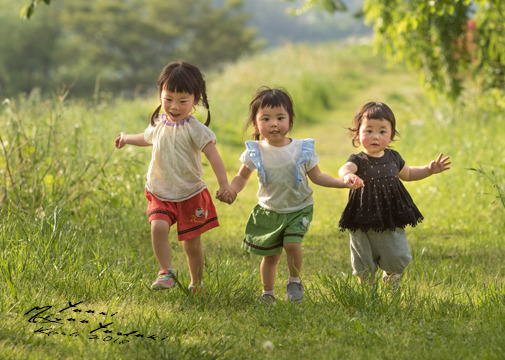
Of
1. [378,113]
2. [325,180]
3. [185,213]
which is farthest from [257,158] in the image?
[378,113]

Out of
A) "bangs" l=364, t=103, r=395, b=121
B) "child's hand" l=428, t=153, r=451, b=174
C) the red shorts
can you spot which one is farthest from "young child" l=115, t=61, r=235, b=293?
"child's hand" l=428, t=153, r=451, b=174

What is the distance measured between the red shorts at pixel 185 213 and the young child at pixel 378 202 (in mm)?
883

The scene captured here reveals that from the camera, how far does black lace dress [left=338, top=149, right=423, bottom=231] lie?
Result: 3.73m

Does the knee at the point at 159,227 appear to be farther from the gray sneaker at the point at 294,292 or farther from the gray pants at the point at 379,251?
the gray pants at the point at 379,251

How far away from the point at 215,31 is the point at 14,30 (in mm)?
14794

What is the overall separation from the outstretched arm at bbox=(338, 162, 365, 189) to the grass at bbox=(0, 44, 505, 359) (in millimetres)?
548

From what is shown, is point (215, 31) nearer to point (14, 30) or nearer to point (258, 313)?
point (14, 30)

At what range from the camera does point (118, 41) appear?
46.1 m

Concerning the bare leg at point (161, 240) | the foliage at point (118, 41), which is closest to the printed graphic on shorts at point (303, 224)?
the bare leg at point (161, 240)

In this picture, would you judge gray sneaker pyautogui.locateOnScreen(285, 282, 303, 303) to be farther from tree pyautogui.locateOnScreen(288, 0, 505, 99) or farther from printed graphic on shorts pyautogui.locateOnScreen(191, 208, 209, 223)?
tree pyautogui.locateOnScreen(288, 0, 505, 99)

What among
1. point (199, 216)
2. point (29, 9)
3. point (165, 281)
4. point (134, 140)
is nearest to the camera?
point (165, 281)

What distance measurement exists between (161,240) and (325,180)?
1060 millimetres

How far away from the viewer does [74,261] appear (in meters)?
3.78

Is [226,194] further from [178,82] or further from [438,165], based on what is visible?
[438,165]
